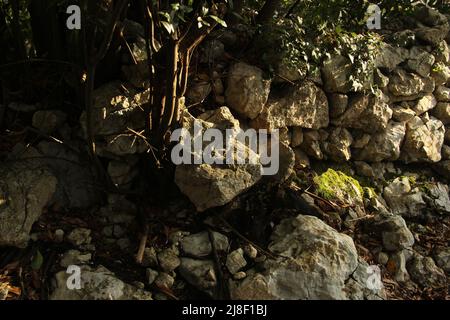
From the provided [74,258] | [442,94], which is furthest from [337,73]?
[74,258]

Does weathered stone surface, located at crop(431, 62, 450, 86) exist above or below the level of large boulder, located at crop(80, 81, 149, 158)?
above

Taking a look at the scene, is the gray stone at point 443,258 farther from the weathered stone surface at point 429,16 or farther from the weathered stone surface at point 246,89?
the weathered stone surface at point 429,16

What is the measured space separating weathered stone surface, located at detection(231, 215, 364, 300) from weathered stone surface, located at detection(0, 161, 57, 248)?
1559mm

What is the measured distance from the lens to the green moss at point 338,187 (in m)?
3.82

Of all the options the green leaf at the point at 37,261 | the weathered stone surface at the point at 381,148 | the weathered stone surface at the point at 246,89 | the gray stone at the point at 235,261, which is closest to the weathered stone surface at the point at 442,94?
the weathered stone surface at the point at 381,148

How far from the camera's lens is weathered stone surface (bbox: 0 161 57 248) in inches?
117

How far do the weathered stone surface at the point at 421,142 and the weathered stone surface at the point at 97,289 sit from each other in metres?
3.14

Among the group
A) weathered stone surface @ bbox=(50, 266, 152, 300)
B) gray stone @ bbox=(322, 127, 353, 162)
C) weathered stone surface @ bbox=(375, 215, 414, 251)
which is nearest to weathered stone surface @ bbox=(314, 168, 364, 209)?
gray stone @ bbox=(322, 127, 353, 162)

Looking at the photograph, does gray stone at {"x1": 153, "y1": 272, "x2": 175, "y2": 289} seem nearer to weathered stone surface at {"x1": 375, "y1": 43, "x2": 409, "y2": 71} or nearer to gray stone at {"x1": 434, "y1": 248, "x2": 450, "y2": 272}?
gray stone at {"x1": 434, "y1": 248, "x2": 450, "y2": 272}

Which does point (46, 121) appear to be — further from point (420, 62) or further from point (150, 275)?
point (420, 62)

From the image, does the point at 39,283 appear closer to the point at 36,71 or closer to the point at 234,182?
the point at 234,182

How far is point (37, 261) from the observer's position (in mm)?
2965

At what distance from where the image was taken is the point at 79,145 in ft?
11.5
